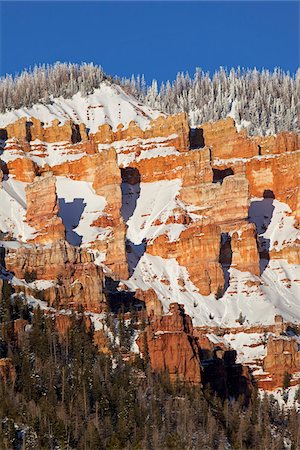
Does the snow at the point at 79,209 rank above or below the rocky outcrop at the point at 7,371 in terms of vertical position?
above

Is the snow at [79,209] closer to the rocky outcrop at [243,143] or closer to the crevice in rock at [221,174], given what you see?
the crevice in rock at [221,174]

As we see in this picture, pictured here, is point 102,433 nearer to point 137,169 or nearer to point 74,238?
point 74,238

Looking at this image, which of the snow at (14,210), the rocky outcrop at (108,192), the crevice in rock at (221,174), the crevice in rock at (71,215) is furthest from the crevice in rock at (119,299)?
the crevice in rock at (221,174)

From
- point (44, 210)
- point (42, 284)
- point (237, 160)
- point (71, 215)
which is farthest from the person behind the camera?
point (237, 160)

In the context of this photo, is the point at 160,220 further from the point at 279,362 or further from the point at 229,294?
the point at 279,362

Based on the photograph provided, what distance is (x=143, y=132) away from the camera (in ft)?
623

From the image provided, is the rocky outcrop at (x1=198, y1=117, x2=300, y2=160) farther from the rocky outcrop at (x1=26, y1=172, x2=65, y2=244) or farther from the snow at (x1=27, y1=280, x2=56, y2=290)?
the snow at (x1=27, y1=280, x2=56, y2=290)

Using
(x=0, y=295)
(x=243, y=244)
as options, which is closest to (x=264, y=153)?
(x=243, y=244)

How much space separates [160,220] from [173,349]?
3474cm

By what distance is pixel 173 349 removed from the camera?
457ft

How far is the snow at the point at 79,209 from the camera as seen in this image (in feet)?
556

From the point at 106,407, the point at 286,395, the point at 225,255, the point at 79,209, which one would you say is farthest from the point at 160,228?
the point at 106,407

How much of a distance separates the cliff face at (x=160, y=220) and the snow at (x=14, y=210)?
0.56 feet

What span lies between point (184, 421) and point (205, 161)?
5897cm
